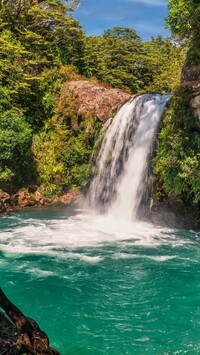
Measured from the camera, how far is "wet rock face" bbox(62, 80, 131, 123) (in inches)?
1039

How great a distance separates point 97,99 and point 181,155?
37.2 ft

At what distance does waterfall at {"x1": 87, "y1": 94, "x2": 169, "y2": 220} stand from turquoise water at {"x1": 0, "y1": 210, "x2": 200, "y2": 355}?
298cm

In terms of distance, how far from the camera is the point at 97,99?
26703 millimetres

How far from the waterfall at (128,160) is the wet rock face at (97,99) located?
2.93 metres

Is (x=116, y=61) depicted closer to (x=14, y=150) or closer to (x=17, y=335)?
(x=14, y=150)

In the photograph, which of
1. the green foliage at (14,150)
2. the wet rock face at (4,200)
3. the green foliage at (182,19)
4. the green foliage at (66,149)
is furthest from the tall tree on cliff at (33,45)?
the green foliage at (182,19)

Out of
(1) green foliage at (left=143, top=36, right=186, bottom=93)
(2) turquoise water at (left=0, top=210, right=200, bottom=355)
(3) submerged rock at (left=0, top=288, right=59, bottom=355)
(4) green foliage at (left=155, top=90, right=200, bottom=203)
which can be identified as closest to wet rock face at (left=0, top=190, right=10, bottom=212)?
(2) turquoise water at (left=0, top=210, right=200, bottom=355)

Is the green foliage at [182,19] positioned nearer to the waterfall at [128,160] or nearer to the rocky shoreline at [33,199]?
the waterfall at [128,160]

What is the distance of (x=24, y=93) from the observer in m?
26.9

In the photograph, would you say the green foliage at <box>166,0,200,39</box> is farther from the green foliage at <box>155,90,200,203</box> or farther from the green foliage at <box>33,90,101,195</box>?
the green foliage at <box>33,90,101,195</box>

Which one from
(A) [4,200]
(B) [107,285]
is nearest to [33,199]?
(A) [4,200]

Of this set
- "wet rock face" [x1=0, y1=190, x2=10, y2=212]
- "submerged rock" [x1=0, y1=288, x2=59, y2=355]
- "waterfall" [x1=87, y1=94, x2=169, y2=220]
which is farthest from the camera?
"wet rock face" [x1=0, y1=190, x2=10, y2=212]

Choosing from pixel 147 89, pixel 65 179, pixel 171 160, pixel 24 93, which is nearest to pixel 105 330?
pixel 171 160

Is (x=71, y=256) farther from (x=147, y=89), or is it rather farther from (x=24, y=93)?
(x=147, y=89)
